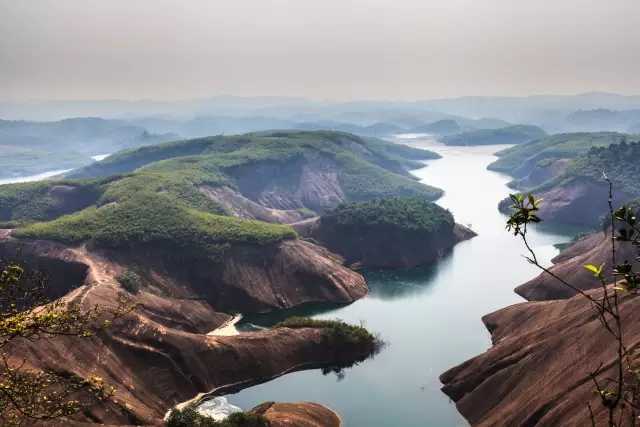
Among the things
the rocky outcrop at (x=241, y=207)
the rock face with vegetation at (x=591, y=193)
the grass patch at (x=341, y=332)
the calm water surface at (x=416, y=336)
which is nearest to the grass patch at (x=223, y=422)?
the calm water surface at (x=416, y=336)

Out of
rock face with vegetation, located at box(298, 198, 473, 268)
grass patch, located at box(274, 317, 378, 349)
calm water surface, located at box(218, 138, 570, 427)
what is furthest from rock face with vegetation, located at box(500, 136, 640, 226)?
grass patch, located at box(274, 317, 378, 349)

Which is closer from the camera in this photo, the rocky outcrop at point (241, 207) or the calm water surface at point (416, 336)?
the calm water surface at point (416, 336)

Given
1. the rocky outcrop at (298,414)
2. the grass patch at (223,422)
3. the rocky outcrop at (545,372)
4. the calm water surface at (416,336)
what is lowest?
the calm water surface at (416,336)

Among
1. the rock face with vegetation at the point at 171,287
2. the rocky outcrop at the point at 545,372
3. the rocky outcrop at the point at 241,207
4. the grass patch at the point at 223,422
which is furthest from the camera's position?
the rocky outcrop at the point at 241,207

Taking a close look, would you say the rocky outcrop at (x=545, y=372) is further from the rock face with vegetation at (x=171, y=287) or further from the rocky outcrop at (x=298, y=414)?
the rock face with vegetation at (x=171, y=287)

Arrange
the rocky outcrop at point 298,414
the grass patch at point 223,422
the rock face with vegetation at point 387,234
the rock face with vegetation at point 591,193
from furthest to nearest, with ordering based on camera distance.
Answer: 1. the rock face with vegetation at point 591,193
2. the rock face with vegetation at point 387,234
3. the rocky outcrop at point 298,414
4. the grass patch at point 223,422

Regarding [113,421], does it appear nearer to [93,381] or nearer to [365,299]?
[93,381]
